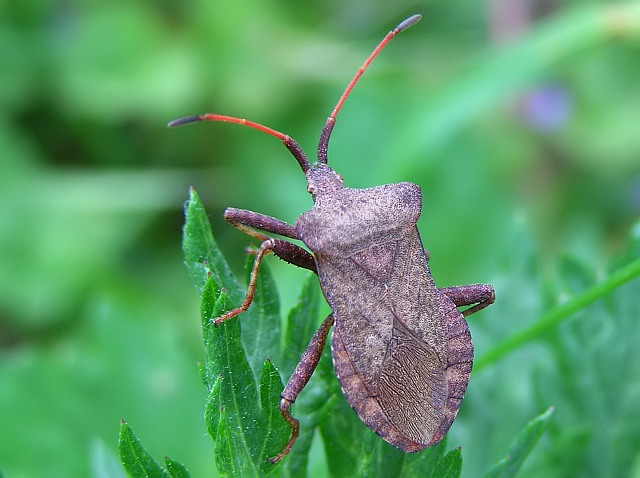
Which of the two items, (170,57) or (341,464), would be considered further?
(170,57)

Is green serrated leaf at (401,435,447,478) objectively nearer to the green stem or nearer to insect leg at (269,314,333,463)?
insect leg at (269,314,333,463)

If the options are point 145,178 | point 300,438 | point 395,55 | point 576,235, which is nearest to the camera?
point 300,438

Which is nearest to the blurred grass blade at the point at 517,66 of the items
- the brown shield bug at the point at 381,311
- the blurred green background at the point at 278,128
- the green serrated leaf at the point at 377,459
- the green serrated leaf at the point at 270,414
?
the blurred green background at the point at 278,128

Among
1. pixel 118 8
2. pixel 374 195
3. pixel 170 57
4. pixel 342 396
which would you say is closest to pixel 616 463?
pixel 342 396

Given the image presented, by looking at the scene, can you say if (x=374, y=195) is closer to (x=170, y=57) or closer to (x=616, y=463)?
(x=616, y=463)

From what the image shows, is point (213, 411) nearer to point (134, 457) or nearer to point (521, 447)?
point (134, 457)

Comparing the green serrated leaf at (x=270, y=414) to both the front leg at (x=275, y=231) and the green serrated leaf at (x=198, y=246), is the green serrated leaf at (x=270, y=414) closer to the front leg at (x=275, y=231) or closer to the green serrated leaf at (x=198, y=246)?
the green serrated leaf at (x=198, y=246)

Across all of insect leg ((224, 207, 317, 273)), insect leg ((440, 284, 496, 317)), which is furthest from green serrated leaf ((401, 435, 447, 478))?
insect leg ((224, 207, 317, 273))
